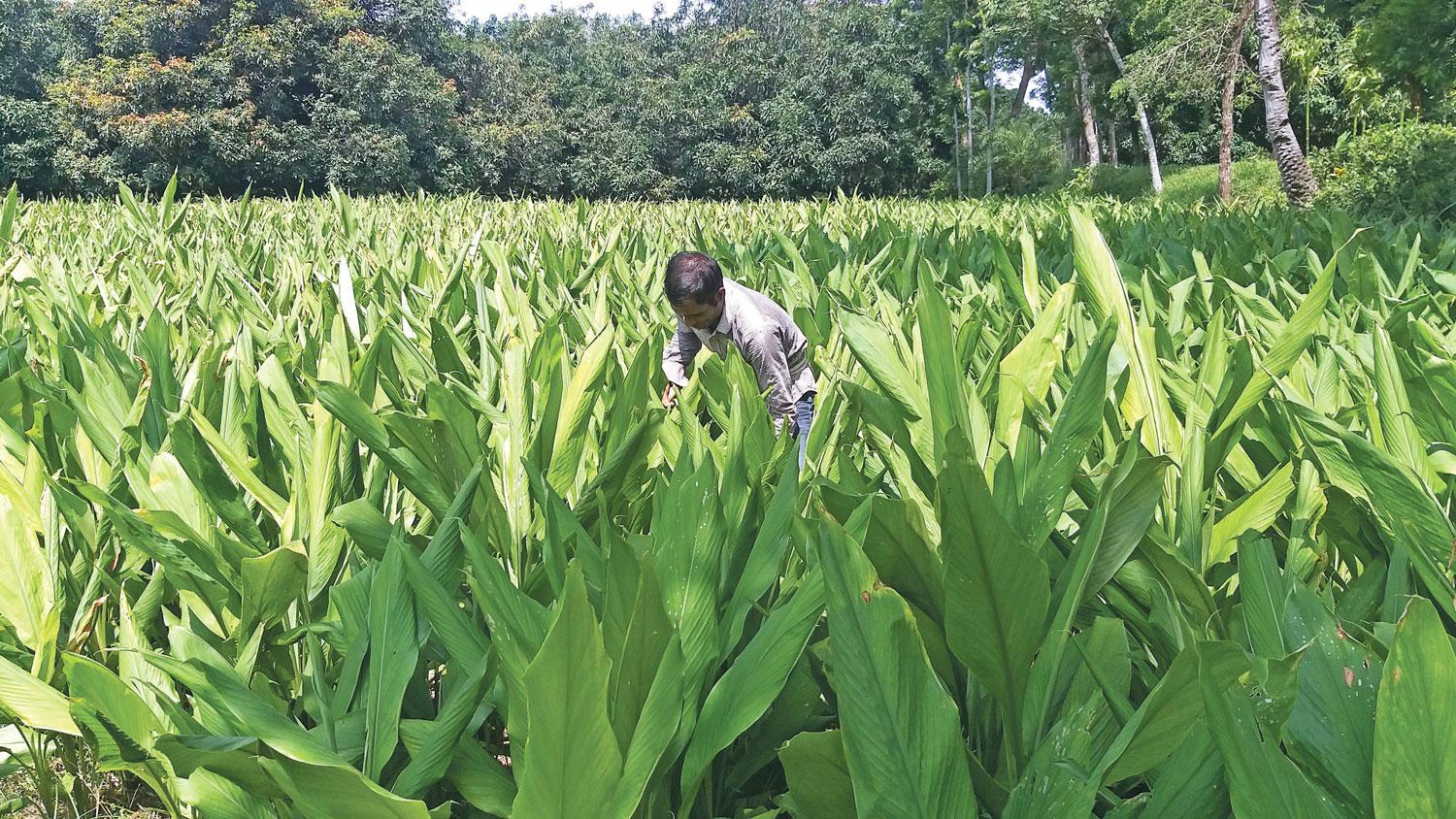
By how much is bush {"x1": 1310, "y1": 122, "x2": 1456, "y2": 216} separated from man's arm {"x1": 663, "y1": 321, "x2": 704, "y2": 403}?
662 centimetres

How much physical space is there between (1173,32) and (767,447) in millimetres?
24544

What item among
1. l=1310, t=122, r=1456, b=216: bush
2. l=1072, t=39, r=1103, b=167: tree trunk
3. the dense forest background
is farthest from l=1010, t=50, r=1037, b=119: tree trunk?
l=1310, t=122, r=1456, b=216: bush

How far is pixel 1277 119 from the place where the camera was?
509 inches

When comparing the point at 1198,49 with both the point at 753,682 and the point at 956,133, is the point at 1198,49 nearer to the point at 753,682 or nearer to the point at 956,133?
the point at 753,682

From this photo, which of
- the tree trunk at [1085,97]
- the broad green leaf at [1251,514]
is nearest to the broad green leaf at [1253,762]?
the broad green leaf at [1251,514]

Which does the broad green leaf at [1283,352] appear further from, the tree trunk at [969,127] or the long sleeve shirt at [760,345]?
the tree trunk at [969,127]

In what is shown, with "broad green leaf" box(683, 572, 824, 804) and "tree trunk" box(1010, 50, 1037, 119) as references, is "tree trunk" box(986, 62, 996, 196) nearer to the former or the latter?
"tree trunk" box(1010, 50, 1037, 119)

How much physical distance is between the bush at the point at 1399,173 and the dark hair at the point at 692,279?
6.74 m

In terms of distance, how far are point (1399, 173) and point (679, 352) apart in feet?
35.2

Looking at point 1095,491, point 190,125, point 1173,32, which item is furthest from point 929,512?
point 190,125

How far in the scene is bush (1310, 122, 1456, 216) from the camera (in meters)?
9.06

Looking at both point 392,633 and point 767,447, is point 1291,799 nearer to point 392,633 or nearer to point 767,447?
point 392,633

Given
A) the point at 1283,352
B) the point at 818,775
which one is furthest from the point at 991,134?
the point at 818,775

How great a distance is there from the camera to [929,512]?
4.22ft
